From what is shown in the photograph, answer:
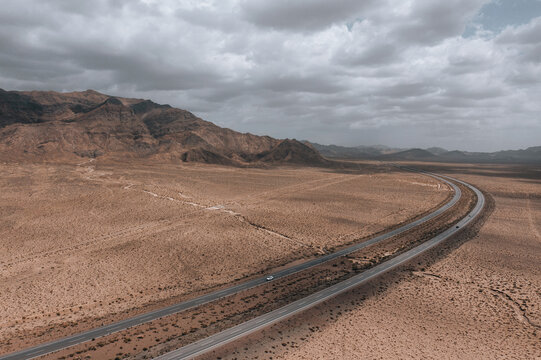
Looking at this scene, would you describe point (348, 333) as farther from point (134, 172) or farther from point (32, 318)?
point (134, 172)

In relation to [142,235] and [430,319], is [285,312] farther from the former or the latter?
[142,235]

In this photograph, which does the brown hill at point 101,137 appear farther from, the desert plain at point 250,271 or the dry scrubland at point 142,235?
the desert plain at point 250,271

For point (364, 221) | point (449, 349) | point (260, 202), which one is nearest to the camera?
point (449, 349)

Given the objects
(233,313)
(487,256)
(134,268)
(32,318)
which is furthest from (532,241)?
(32,318)

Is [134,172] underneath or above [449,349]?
above

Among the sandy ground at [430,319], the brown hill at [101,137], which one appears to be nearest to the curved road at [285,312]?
the sandy ground at [430,319]

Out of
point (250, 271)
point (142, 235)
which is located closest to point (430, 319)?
point (250, 271)
